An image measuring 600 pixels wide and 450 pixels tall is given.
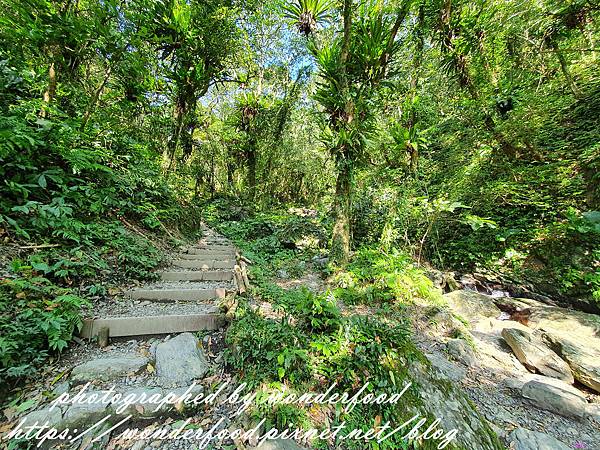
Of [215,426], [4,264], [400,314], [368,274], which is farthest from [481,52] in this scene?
[4,264]

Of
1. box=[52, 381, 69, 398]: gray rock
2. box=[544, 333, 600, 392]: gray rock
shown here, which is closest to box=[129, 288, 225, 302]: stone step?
box=[52, 381, 69, 398]: gray rock

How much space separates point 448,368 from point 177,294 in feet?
10.3

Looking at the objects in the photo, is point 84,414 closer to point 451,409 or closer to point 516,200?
point 451,409

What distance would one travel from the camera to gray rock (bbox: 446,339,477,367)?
2.54 meters

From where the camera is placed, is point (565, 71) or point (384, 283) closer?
point (384, 283)

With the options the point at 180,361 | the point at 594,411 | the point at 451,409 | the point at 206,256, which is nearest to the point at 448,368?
the point at 451,409

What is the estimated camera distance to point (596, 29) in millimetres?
3727

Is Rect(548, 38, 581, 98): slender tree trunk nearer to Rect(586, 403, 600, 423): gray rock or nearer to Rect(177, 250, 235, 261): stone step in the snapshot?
Rect(586, 403, 600, 423): gray rock

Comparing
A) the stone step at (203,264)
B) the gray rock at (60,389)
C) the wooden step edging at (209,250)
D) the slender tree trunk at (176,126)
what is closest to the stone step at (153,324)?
the gray rock at (60,389)

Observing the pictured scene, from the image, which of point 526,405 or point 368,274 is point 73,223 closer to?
point 368,274

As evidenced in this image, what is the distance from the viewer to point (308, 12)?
4.85m

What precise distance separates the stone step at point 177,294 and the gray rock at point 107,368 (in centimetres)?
96

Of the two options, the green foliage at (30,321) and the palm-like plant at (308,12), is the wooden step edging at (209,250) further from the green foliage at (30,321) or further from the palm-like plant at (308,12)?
the palm-like plant at (308,12)

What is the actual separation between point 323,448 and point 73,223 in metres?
3.21
